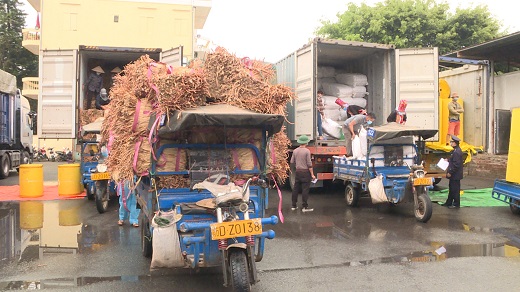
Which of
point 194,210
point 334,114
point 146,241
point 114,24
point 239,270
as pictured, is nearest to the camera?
point 239,270

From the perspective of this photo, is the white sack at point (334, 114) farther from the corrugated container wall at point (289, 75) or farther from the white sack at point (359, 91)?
the corrugated container wall at point (289, 75)

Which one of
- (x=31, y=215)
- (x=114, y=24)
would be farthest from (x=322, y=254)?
(x=114, y=24)

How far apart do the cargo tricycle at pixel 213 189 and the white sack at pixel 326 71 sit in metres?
8.55

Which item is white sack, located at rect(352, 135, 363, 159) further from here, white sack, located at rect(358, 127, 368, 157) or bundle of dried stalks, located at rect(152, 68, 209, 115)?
bundle of dried stalks, located at rect(152, 68, 209, 115)

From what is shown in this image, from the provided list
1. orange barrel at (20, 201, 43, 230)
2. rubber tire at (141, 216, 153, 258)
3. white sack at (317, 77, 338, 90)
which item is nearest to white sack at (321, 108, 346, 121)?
white sack at (317, 77, 338, 90)

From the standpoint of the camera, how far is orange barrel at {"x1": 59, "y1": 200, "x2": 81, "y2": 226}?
27.5 feet

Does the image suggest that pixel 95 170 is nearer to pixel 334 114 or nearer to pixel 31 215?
pixel 31 215

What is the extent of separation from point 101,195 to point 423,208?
21.2 feet

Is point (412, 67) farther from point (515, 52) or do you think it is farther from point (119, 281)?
point (119, 281)

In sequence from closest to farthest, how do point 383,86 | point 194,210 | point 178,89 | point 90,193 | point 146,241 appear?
point 194,210 → point 178,89 → point 146,241 → point 90,193 → point 383,86

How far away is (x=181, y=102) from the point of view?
4.77 metres

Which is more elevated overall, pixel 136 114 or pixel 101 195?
pixel 136 114

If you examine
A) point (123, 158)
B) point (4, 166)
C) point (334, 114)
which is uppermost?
point (334, 114)

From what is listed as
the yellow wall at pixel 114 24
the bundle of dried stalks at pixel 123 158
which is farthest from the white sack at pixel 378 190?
the yellow wall at pixel 114 24
